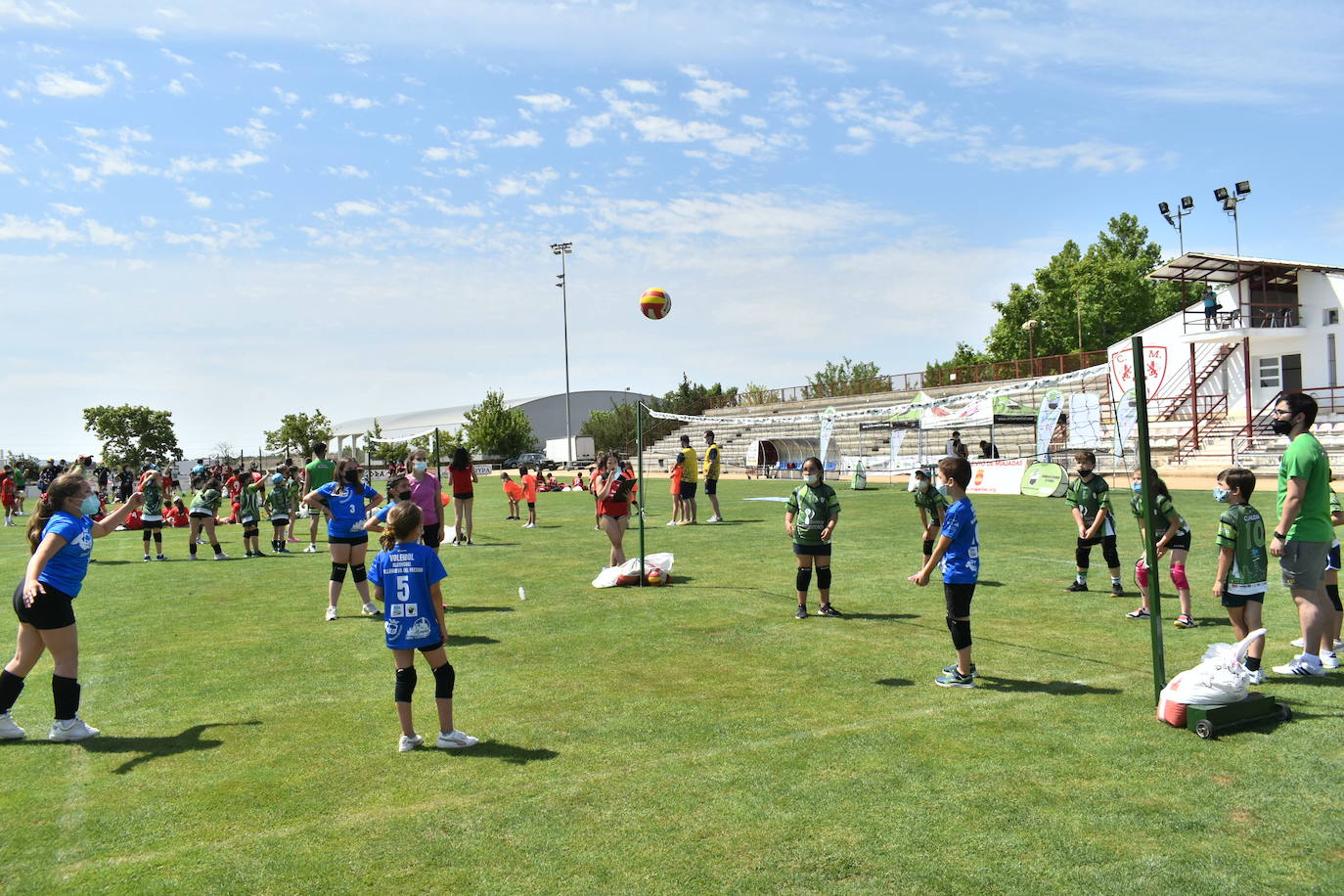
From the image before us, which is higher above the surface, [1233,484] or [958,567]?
[1233,484]

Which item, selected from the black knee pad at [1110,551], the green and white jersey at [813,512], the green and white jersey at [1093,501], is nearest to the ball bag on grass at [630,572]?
the green and white jersey at [813,512]

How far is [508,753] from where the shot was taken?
579 cm

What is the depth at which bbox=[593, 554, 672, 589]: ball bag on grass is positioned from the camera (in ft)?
40.4

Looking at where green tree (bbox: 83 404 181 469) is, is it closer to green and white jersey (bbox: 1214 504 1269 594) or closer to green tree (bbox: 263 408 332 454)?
green tree (bbox: 263 408 332 454)

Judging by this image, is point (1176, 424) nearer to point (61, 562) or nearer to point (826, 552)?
point (826, 552)

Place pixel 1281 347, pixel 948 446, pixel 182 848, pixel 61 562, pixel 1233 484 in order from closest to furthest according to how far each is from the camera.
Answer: pixel 182 848
pixel 61 562
pixel 1233 484
pixel 948 446
pixel 1281 347

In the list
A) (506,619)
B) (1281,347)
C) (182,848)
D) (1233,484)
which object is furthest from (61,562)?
(1281,347)

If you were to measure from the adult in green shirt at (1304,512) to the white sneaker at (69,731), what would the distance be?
8393 millimetres

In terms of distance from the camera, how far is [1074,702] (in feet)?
21.2

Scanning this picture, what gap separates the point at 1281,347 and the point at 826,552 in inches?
1385

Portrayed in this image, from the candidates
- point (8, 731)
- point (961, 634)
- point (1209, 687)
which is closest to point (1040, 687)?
point (961, 634)

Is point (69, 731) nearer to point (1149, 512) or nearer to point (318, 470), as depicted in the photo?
point (1149, 512)

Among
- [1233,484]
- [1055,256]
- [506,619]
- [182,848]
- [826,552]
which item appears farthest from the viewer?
[1055,256]

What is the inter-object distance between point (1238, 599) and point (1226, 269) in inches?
1405
